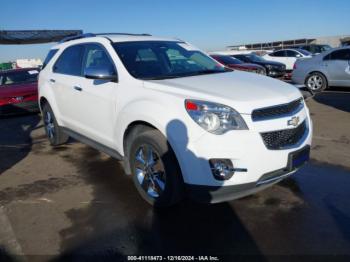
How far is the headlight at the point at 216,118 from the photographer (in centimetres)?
319

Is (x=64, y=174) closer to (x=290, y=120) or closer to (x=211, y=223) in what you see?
(x=211, y=223)

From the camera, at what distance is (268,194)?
4098 mm

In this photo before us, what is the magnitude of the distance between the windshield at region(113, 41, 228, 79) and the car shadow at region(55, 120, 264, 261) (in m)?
1.15

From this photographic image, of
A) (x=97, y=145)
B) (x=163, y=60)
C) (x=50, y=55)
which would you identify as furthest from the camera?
(x=50, y=55)

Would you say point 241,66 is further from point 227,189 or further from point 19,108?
point 227,189

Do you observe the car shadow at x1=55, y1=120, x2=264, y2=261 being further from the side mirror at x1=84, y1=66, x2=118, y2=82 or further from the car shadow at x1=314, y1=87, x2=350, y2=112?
the car shadow at x1=314, y1=87, x2=350, y2=112

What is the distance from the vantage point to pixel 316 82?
11.8 meters

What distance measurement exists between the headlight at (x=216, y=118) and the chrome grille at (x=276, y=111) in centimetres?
18

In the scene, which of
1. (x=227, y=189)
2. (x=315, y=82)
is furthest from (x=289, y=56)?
(x=227, y=189)

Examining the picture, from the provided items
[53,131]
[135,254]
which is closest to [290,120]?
[135,254]

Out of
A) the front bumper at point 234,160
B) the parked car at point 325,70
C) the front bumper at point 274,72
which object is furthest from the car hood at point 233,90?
the front bumper at point 274,72

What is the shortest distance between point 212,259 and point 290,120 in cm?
154

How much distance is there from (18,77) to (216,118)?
939 cm

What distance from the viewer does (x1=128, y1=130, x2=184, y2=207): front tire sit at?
3.44 metres
